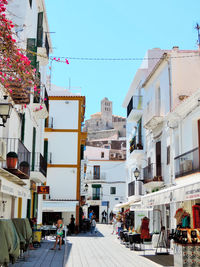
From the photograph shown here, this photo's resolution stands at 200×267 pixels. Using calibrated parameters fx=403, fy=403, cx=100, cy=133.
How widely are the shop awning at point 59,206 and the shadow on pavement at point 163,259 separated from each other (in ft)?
53.3

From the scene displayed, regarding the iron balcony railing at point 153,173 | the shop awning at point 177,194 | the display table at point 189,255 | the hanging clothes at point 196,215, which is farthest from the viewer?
the iron balcony railing at point 153,173

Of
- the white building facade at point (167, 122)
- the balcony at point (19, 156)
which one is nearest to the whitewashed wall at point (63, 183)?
the white building facade at point (167, 122)

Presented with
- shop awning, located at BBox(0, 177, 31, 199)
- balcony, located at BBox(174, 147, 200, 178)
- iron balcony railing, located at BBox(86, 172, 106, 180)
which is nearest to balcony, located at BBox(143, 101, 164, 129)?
balcony, located at BBox(174, 147, 200, 178)

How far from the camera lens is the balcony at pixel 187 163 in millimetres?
16000

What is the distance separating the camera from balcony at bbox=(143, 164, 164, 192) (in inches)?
853

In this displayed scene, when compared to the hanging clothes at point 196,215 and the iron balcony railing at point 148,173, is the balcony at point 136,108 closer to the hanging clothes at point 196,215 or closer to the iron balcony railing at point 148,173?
the iron balcony railing at point 148,173

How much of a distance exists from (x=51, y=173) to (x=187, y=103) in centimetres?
1838

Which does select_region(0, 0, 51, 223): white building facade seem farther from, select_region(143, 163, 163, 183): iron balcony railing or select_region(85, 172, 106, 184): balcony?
select_region(85, 172, 106, 184): balcony

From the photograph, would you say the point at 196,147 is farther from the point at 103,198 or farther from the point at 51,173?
the point at 103,198

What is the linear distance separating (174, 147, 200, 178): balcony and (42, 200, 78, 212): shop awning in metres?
14.2

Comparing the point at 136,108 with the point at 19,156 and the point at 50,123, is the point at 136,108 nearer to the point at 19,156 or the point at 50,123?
the point at 50,123

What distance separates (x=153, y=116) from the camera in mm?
21719

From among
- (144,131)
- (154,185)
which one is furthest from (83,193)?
(154,185)

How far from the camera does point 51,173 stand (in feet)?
109
